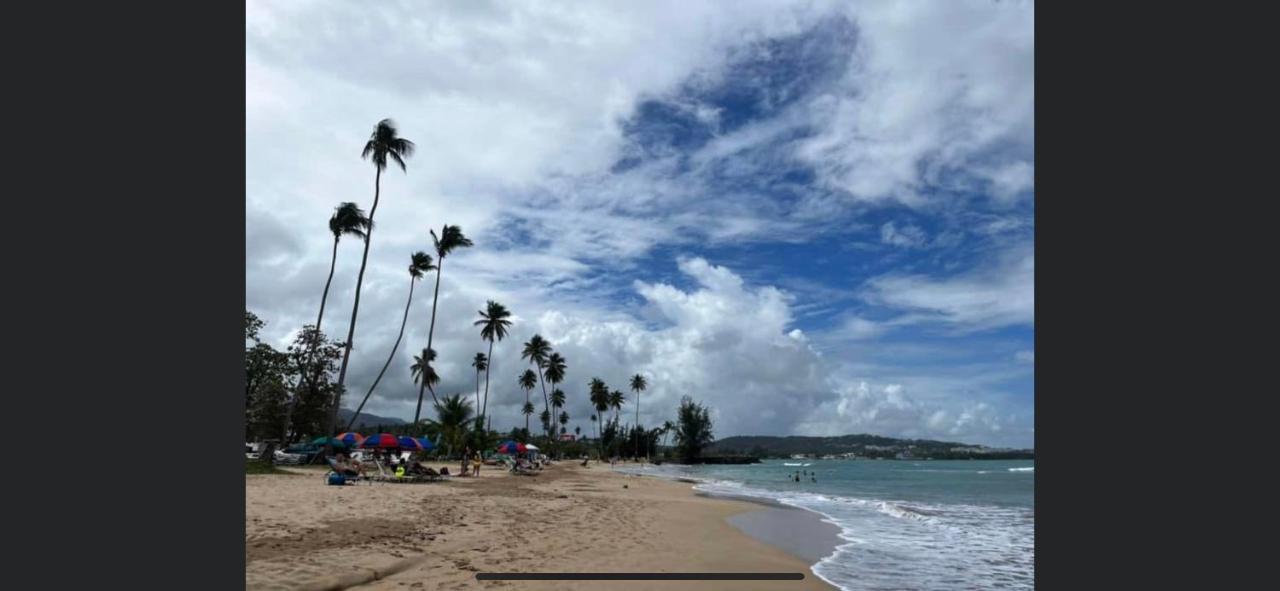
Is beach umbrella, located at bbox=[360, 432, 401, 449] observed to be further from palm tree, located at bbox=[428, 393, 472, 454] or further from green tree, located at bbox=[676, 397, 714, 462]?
green tree, located at bbox=[676, 397, 714, 462]

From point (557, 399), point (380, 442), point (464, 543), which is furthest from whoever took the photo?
point (557, 399)

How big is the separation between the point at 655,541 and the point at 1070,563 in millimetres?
10450

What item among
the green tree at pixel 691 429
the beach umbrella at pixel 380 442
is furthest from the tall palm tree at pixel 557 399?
the beach umbrella at pixel 380 442

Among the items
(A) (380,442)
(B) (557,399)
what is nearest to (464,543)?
(A) (380,442)

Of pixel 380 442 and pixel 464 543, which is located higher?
pixel 464 543

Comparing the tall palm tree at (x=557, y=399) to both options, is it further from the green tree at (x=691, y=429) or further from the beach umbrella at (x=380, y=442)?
the beach umbrella at (x=380, y=442)

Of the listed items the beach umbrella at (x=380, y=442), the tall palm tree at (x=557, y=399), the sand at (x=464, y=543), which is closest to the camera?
the sand at (x=464, y=543)

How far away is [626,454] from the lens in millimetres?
134250

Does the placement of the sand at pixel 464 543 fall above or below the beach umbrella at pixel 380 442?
above

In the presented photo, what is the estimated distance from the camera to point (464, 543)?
10547mm

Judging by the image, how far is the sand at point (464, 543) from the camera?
7816 millimetres

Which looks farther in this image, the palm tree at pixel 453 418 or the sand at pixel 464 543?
the palm tree at pixel 453 418

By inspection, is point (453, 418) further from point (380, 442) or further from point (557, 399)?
point (557, 399)

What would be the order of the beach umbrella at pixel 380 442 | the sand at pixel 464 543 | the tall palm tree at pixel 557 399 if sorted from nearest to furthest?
the sand at pixel 464 543 < the beach umbrella at pixel 380 442 < the tall palm tree at pixel 557 399
